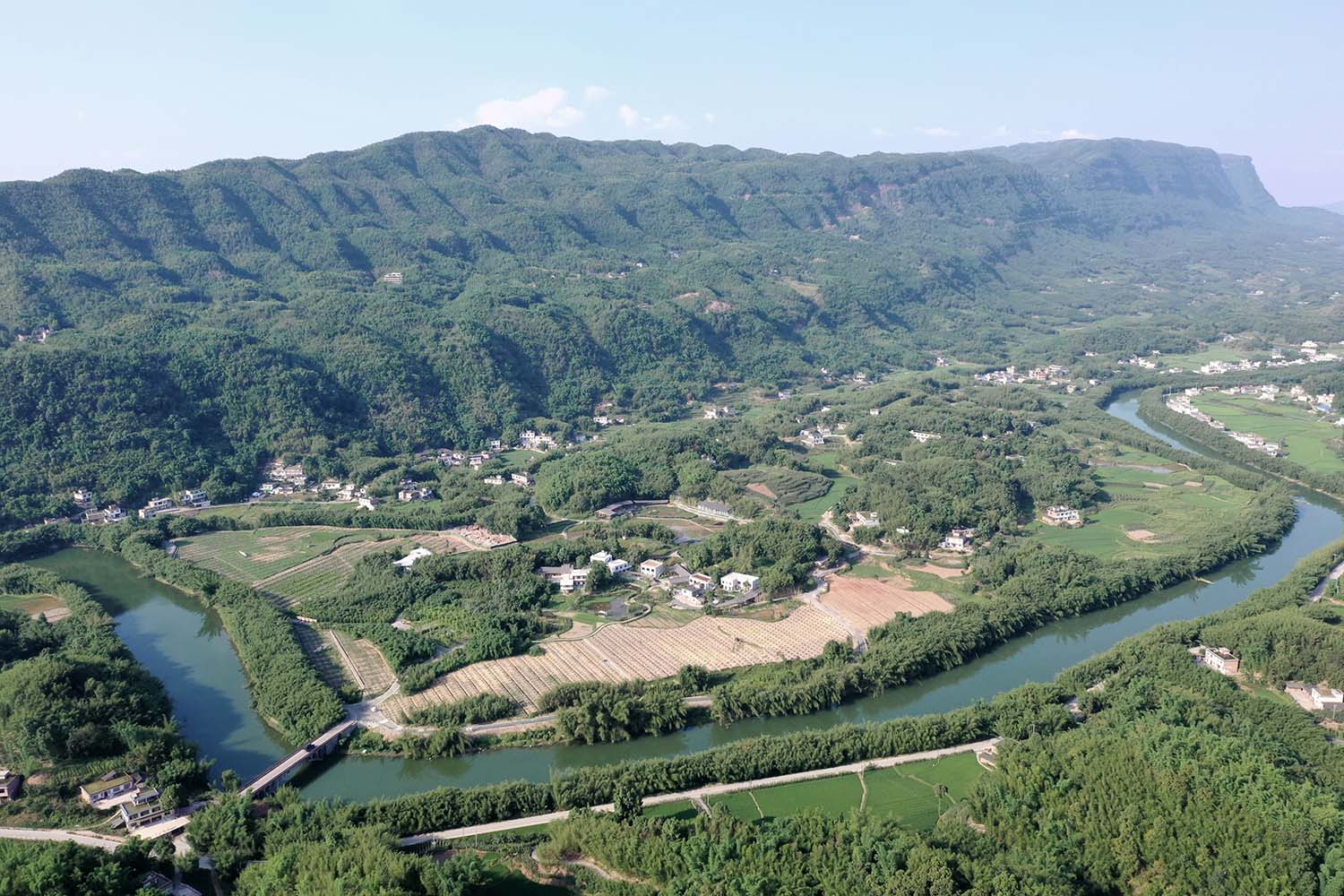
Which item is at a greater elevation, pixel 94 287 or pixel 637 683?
pixel 94 287

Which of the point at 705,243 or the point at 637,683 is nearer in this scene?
the point at 637,683

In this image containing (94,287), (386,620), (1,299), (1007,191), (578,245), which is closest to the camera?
(386,620)

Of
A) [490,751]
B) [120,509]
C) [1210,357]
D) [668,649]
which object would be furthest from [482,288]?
[1210,357]

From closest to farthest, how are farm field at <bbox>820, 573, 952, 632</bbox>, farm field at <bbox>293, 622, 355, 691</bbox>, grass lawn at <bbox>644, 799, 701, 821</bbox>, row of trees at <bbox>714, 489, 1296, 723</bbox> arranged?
1. grass lawn at <bbox>644, 799, 701, 821</bbox>
2. row of trees at <bbox>714, 489, 1296, 723</bbox>
3. farm field at <bbox>293, 622, 355, 691</bbox>
4. farm field at <bbox>820, 573, 952, 632</bbox>

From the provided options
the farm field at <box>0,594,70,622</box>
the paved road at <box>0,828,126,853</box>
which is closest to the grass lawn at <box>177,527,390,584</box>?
the farm field at <box>0,594,70,622</box>

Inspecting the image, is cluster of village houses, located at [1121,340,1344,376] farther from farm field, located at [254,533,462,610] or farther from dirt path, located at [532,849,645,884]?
dirt path, located at [532,849,645,884]

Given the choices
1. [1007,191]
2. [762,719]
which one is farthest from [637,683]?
[1007,191]

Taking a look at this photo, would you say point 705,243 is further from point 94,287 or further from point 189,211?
point 94,287
